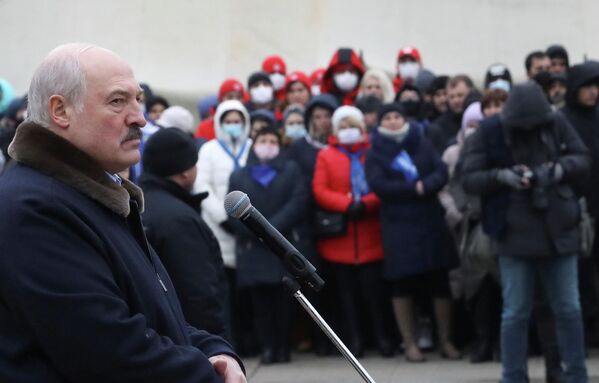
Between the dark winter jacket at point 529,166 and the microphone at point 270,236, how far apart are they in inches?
176

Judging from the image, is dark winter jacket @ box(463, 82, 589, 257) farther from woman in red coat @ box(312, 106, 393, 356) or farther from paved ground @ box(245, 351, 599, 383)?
woman in red coat @ box(312, 106, 393, 356)

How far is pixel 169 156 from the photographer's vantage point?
268 inches

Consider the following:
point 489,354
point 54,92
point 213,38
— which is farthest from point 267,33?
point 54,92

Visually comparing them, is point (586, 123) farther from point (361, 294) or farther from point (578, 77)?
point (361, 294)

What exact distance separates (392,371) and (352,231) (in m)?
1.14

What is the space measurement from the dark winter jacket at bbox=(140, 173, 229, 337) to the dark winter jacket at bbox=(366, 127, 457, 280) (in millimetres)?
3533

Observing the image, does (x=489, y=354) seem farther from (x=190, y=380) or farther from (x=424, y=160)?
(x=190, y=380)

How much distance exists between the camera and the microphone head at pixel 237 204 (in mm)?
3916

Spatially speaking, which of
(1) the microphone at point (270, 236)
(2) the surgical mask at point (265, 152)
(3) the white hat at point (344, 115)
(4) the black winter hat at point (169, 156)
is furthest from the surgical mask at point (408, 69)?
(1) the microphone at point (270, 236)

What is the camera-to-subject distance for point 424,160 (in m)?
10.1

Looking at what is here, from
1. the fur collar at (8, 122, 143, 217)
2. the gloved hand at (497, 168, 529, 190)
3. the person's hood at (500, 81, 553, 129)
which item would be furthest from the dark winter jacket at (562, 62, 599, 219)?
the fur collar at (8, 122, 143, 217)

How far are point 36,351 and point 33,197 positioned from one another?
369 mm

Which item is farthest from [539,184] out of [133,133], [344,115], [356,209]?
[133,133]

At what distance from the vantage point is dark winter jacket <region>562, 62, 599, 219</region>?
959 cm
